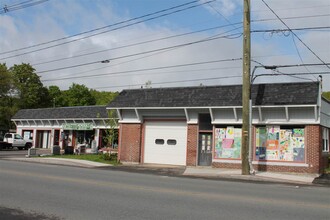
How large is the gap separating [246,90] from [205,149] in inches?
238

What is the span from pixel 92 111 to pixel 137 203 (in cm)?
3312

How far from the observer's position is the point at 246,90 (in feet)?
67.4

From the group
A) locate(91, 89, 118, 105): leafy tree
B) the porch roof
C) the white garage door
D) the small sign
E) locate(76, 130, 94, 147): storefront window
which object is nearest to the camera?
the white garage door

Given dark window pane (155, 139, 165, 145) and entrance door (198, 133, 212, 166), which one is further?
dark window pane (155, 139, 165, 145)

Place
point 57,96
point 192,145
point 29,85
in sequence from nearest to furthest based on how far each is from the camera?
point 192,145 < point 29,85 < point 57,96

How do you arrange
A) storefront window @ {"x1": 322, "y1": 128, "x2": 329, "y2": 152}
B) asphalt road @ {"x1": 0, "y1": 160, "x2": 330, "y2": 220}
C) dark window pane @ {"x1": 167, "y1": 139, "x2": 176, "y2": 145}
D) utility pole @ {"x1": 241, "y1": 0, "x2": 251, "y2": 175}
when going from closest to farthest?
asphalt road @ {"x1": 0, "y1": 160, "x2": 330, "y2": 220}
utility pole @ {"x1": 241, "y1": 0, "x2": 251, "y2": 175}
storefront window @ {"x1": 322, "y1": 128, "x2": 329, "y2": 152}
dark window pane @ {"x1": 167, "y1": 139, "x2": 176, "y2": 145}

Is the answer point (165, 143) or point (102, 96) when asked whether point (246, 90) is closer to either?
point (165, 143)

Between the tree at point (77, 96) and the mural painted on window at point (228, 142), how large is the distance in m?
67.7

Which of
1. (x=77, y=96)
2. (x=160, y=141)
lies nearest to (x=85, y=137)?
(x=160, y=141)

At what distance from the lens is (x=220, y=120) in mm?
24344

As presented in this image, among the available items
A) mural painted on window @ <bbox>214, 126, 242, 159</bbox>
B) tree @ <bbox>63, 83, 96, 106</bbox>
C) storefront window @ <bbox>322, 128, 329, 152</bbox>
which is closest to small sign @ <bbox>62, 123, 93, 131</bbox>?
mural painted on window @ <bbox>214, 126, 242, 159</bbox>

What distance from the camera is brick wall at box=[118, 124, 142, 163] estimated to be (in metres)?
27.5

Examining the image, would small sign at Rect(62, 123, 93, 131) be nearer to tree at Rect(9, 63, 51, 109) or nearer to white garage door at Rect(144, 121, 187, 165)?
white garage door at Rect(144, 121, 187, 165)

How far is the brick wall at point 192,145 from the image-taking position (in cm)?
2516
